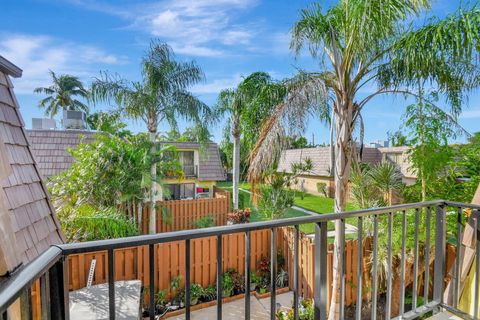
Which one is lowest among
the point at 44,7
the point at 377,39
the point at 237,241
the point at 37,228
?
the point at 237,241

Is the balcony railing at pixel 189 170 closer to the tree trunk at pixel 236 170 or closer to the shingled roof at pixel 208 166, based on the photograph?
the shingled roof at pixel 208 166

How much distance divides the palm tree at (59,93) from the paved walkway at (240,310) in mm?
21760

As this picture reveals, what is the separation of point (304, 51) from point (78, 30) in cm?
536

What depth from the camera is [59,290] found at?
99cm

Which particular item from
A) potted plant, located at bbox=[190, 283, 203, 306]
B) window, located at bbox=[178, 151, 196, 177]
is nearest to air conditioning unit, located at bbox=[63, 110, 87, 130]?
window, located at bbox=[178, 151, 196, 177]

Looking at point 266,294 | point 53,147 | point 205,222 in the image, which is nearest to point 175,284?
point 266,294

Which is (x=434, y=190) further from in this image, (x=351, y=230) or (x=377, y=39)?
(x=351, y=230)

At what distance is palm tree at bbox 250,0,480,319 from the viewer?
3678 mm

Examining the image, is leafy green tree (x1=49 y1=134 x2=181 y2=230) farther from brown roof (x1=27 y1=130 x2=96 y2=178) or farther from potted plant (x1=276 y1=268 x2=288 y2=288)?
potted plant (x1=276 y1=268 x2=288 y2=288)

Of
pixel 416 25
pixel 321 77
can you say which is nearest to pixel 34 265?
pixel 321 77

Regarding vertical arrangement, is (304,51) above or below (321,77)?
above

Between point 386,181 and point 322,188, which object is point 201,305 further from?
Result: point 322,188

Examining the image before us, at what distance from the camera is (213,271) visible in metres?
6.42

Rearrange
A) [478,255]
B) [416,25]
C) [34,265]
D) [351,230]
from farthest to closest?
[351,230]
[416,25]
[478,255]
[34,265]
